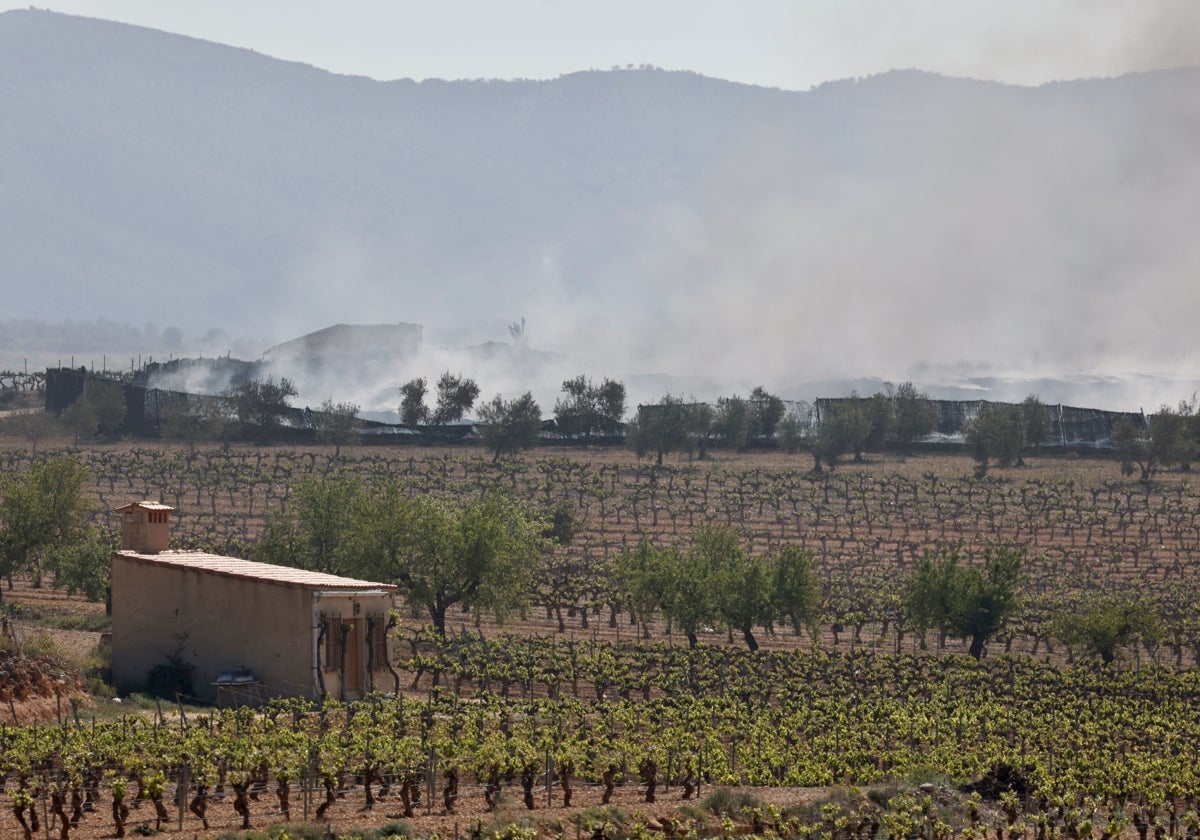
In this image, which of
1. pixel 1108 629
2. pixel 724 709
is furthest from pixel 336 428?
pixel 724 709

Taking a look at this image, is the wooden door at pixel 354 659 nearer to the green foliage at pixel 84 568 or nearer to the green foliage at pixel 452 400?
the green foliage at pixel 84 568

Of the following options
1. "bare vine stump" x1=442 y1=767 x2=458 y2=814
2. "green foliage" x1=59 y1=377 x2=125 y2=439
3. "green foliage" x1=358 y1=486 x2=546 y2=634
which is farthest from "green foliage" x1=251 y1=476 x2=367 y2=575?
"green foliage" x1=59 y1=377 x2=125 y2=439

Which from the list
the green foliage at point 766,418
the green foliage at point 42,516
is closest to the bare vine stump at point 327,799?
the green foliage at point 42,516

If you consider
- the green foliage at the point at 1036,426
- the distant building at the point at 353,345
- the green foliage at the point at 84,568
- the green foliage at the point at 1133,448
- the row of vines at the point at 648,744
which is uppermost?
the distant building at the point at 353,345

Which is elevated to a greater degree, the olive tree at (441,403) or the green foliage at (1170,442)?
the olive tree at (441,403)

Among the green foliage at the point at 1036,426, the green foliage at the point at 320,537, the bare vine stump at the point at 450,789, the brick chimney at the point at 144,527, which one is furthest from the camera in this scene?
the green foliage at the point at 1036,426

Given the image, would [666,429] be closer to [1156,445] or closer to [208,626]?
[1156,445]

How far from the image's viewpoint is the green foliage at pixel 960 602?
5475 centimetres

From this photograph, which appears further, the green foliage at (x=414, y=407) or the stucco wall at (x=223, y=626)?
the green foliage at (x=414, y=407)

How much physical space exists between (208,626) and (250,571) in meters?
1.74

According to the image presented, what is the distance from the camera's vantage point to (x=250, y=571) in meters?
41.4

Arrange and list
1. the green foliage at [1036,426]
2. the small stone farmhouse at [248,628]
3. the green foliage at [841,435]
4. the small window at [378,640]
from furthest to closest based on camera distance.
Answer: the green foliage at [1036,426], the green foliage at [841,435], the small window at [378,640], the small stone farmhouse at [248,628]

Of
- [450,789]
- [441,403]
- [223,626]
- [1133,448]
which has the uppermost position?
[441,403]

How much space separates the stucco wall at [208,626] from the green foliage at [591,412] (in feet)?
223
